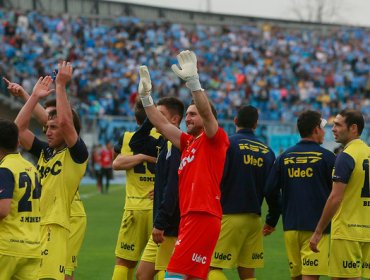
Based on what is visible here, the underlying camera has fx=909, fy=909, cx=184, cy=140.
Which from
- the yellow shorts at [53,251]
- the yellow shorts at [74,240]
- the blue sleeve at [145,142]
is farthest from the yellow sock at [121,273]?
the yellow shorts at [53,251]

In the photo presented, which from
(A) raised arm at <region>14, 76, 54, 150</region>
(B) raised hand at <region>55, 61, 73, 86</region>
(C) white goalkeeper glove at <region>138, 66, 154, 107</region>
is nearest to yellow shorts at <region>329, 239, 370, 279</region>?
(C) white goalkeeper glove at <region>138, 66, 154, 107</region>

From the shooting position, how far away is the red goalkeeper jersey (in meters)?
8.07

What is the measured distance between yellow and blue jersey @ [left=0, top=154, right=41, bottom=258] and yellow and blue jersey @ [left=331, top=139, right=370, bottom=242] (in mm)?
3415

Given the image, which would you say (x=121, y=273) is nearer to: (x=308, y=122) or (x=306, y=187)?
(x=306, y=187)

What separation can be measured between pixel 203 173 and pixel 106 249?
9.75m

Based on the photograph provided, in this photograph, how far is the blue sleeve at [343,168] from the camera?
9.48 m

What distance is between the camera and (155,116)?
340 inches

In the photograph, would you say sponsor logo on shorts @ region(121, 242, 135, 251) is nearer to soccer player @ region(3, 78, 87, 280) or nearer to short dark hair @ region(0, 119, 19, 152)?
soccer player @ region(3, 78, 87, 280)

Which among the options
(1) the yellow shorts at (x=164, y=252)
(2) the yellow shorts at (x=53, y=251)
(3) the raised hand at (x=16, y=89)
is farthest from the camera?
(1) the yellow shorts at (x=164, y=252)

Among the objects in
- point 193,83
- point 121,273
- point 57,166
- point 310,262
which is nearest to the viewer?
point 193,83

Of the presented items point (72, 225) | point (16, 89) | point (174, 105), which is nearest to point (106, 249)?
point (72, 225)

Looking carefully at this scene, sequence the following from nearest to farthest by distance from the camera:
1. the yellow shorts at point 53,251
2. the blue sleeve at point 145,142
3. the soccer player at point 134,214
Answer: the yellow shorts at point 53,251 → the blue sleeve at point 145,142 → the soccer player at point 134,214

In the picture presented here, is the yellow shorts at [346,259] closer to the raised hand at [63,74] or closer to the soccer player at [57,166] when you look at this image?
the soccer player at [57,166]

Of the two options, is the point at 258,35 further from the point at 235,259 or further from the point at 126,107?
the point at 235,259
